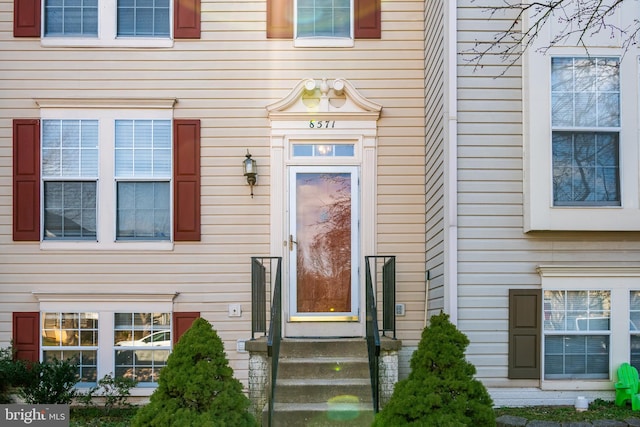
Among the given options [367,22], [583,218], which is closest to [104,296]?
[367,22]

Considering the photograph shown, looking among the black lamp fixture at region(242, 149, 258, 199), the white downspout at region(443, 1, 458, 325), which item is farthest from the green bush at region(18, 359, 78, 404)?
the white downspout at region(443, 1, 458, 325)

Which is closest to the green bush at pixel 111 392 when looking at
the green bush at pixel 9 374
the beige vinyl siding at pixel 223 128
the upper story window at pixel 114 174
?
the green bush at pixel 9 374

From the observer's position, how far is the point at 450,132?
6645mm

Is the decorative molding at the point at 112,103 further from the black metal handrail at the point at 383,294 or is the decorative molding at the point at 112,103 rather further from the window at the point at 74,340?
the black metal handrail at the point at 383,294

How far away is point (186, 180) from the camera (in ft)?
25.7

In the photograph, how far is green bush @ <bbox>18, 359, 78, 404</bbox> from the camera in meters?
7.21

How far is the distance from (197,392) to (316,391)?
190 centimetres

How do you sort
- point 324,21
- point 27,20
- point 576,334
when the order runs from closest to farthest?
point 576,334 < point 27,20 < point 324,21

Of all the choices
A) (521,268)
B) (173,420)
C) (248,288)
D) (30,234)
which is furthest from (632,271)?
(30,234)

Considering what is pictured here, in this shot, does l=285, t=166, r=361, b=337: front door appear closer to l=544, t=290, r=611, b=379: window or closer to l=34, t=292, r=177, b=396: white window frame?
l=34, t=292, r=177, b=396: white window frame

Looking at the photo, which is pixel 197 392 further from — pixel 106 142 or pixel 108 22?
pixel 108 22

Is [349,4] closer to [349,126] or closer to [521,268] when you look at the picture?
[349,126]

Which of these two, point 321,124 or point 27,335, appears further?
point 321,124

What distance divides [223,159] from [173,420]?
3.79 meters
